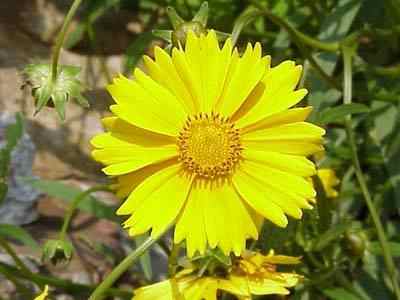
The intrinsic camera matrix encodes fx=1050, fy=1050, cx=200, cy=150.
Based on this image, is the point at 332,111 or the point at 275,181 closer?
the point at 275,181

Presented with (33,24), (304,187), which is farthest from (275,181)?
(33,24)

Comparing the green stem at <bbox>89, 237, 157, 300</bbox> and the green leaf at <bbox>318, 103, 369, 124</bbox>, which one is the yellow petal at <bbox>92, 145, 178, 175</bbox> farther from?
the green leaf at <bbox>318, 103, 369, 124</bbox>

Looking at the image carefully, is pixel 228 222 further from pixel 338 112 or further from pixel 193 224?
pixel 338 112

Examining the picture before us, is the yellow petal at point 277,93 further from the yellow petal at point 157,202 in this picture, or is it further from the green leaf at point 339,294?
the green leaf at point 339,294

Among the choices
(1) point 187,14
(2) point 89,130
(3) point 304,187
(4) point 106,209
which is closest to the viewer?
(3) point 304,187

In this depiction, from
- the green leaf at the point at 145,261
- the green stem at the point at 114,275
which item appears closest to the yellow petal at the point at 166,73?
the green stem at the point at 114,275

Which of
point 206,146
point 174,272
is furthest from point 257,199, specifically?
point 174,272

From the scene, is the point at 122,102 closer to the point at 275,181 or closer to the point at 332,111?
the point at 275,181
